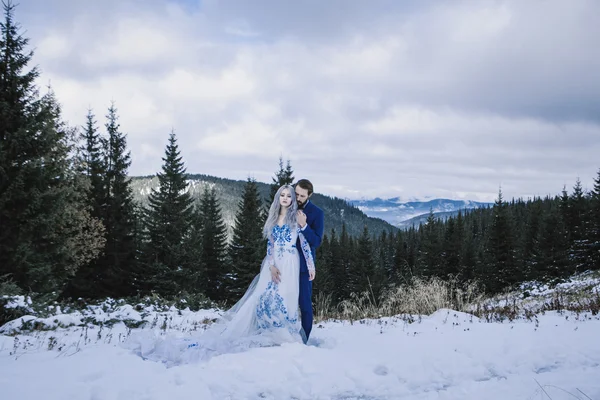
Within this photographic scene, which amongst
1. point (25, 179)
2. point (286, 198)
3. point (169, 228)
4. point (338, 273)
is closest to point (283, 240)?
point (286, 198)

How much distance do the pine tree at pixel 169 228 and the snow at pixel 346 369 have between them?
75.8 ft

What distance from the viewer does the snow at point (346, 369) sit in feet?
12.4

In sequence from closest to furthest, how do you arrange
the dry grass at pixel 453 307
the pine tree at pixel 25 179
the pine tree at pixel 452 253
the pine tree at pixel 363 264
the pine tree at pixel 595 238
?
the dry grass at pixel 453 307, the pine tree at pixel 25 179, the pine tree at pixel 595 238, the pine tree at pixel 452 253, the pine tree at pixel 363 264

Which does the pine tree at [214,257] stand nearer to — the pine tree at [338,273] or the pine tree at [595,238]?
the pine tree at [338,273]

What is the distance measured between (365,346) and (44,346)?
16.5ft

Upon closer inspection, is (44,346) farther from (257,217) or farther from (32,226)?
(257,217)

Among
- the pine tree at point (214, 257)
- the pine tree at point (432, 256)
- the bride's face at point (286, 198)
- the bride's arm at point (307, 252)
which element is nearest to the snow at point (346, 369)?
the bride's arm at point (307, 252)

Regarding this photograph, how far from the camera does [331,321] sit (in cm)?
852

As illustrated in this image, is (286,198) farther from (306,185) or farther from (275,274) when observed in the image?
(275,274)

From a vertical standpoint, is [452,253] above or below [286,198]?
below

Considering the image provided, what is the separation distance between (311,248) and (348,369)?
2.07 metres

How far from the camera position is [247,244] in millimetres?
32469

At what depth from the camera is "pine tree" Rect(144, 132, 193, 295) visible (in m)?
28.0

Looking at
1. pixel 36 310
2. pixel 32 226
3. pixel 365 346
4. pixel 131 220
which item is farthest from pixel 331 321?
pixel 131 220
